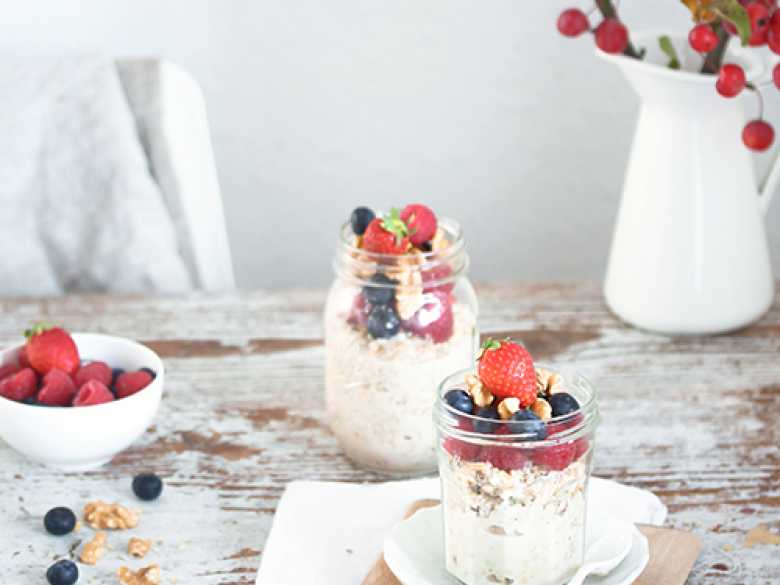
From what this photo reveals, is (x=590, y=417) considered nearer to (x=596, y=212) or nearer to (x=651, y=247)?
(x=651, y=247)

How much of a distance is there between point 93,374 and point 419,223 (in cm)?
32

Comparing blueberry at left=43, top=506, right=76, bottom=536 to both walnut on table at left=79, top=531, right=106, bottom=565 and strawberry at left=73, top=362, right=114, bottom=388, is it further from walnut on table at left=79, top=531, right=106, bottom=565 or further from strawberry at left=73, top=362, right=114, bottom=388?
strawberry at left=73, top=362, right=114, bottom=388

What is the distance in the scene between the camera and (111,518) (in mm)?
1059

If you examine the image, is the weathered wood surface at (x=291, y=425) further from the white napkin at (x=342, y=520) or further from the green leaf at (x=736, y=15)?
the green leaf at (x=736, y=15)

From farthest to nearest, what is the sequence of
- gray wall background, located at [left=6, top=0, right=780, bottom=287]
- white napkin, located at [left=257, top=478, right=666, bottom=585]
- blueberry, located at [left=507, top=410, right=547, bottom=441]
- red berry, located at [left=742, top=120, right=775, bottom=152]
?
gray wall background, located at [left=6, top=0, right=780, bottom=287] < red berry, located at [left=742, top=120, right=775, bottom=152] < white napkin, located at [left=257, top=478, right=666, bottom=585] < blueberry, located at [left=507, top=410, right=547, bottom=441]

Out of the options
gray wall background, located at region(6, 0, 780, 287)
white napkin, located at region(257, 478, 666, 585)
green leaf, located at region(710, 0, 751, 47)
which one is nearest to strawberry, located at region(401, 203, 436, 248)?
white napkin, located at region(257, 478, 666, 585)

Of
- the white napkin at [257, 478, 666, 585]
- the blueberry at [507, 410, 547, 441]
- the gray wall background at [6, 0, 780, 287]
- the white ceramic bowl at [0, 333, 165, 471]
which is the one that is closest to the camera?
the blueberry at [507, 410, 547, 441]

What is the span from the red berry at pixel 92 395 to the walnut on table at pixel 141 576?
0.17 meters

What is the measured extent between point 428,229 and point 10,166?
69 cm

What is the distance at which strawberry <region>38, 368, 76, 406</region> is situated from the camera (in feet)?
3.68

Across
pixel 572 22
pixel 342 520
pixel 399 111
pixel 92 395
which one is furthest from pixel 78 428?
pixel 399 111

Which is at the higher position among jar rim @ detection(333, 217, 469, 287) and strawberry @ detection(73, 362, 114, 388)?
jar rim @ detection(333, 217, 469, 287)

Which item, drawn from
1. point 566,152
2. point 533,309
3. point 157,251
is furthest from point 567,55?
point 157,251

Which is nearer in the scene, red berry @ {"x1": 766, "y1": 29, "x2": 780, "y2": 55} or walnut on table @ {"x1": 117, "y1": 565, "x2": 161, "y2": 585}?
walnut on table @ {"x1": 117, "y1": 565, "x2": 161, "y2": 585}
